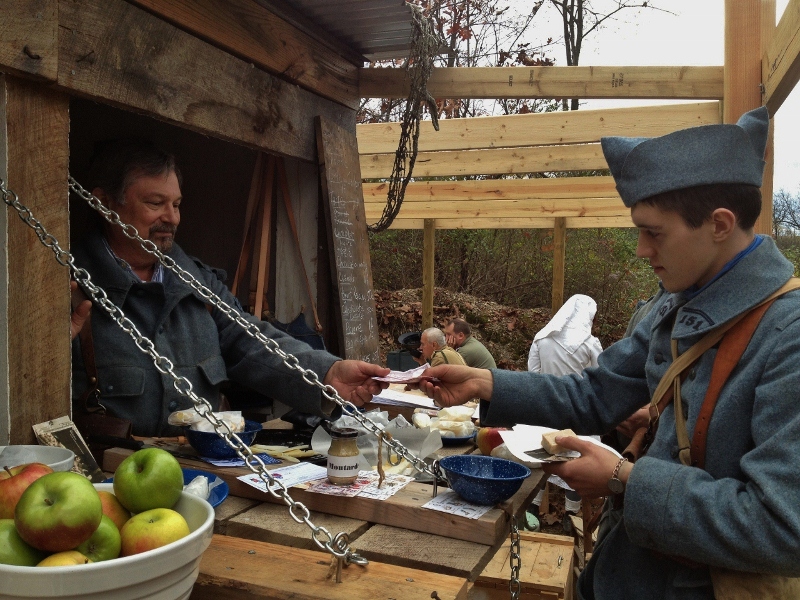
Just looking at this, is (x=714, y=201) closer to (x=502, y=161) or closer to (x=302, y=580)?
(x=302, y=580)

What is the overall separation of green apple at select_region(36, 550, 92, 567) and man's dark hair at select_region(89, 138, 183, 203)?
8.45 ft

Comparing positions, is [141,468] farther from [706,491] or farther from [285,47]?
[285,47]

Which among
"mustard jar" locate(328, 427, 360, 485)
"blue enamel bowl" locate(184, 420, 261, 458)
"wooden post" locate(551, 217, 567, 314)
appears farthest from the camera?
"wooden post" locate(551, 217, 567, 314)

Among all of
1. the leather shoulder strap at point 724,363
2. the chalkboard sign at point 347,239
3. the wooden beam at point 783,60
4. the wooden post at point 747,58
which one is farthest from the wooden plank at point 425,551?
the wooden post at point 747,58

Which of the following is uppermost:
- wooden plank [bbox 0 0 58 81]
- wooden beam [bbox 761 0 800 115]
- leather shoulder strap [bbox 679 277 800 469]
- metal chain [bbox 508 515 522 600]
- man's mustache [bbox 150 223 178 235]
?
wooden beam [bbox 761 0 800 115]

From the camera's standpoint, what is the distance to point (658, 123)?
6.17 m

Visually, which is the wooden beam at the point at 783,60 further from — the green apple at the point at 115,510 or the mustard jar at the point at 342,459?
the green apple at the point at 115,510

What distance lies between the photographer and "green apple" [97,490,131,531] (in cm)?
143

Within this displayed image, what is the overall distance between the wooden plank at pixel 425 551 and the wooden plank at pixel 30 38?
1924 millimetres

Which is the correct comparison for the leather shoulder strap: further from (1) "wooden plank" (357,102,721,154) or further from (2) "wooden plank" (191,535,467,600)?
(1) "wooden plank" (357,102,721,154)

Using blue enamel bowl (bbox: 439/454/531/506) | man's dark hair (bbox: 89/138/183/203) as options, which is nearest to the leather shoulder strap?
blue enamel bowl (bbox: 439/454/531/506)

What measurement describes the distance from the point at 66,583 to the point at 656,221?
1739 millimetres

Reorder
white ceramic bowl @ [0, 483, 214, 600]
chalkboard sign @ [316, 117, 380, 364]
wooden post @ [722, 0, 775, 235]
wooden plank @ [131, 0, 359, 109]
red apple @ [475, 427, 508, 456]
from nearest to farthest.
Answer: white ceramic bowl @ [0, 483, 214, 600], red apple @ [475, 427, 508, 456], wooden plank @ [131, 0, 359, 109], wooden post @ [722, 0, 775, 235], chalkboard sign @ [316, 117, 380, 364]

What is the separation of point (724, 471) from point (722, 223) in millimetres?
688
